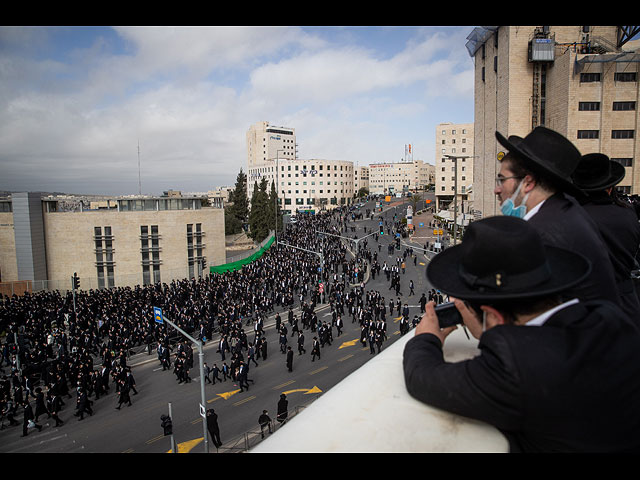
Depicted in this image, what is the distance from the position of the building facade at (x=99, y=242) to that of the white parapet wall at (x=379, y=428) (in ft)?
133

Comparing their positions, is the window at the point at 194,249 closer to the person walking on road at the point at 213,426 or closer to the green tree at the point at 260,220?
the green tree at the point at 260,220

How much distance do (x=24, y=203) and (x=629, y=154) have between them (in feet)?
195

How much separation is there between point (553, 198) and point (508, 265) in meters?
1.29

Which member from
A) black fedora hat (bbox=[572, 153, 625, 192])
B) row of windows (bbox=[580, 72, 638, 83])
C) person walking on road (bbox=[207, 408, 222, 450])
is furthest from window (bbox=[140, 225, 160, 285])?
row of windows (bbox=[580, 72, 638, 83])

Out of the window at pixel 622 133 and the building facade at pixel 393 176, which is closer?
the window at pixel 622 133

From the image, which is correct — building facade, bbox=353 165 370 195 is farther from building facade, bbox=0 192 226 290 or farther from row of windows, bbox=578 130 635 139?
building facade, bbox=0 192 226 290

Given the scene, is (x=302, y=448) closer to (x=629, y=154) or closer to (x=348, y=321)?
(x=348, y=321)

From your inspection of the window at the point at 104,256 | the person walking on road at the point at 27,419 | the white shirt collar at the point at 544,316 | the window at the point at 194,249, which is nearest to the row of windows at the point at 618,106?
the window at the point at 194,249

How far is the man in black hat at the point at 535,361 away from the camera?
4.48ft

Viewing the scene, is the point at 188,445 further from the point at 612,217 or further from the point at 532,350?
the point at 532,350

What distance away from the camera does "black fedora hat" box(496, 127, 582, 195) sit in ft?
8.25

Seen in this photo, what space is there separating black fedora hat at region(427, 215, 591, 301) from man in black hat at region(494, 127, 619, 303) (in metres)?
0.54

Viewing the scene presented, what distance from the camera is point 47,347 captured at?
66.3 ft
